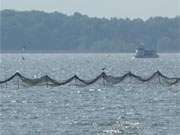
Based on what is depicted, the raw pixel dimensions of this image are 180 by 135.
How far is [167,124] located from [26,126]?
6.16 meters

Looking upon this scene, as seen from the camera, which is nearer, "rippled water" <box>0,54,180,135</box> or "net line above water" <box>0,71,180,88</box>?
"rippled water" <box>0,54,180,135</box>

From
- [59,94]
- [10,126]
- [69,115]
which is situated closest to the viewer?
[10,126]

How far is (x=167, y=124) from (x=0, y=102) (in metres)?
16.8

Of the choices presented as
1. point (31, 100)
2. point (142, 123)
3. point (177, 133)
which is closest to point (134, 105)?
point (31, 100)

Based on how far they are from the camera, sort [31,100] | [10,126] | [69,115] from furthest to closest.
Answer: [31,100] → [69,115] → [10,126]

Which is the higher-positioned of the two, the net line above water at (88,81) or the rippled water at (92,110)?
the net line above water at (88,81)

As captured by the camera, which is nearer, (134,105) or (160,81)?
(134,105)

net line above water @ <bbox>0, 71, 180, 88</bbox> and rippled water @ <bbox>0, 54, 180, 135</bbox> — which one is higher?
net line above water @ <bbox>0, 71, 180, 88</bbox>

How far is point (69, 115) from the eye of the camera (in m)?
51.3

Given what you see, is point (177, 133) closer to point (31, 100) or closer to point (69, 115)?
point (69, 115)

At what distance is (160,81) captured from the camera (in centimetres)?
7219

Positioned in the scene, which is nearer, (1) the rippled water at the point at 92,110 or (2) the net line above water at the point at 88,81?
(1) the rippled water at the point at 92,110

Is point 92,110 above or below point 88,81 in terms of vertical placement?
below

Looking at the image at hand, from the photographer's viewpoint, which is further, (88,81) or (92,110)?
(88,81)
